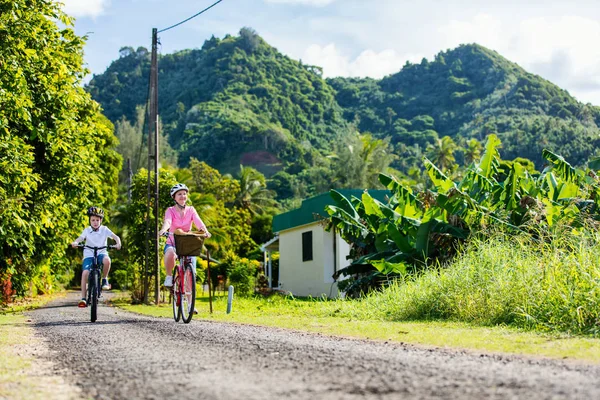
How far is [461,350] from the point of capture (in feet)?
20.5

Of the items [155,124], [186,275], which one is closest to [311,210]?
[155,124]

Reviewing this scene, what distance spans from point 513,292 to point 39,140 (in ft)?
42.6

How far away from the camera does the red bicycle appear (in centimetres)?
1008

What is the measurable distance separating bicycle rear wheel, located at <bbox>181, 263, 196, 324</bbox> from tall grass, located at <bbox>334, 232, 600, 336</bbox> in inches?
132

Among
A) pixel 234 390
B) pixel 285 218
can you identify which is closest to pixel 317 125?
pixel 285 218

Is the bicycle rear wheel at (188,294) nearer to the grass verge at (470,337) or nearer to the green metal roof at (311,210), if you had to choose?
the grass verge at (470,337)

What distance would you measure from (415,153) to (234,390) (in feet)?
295

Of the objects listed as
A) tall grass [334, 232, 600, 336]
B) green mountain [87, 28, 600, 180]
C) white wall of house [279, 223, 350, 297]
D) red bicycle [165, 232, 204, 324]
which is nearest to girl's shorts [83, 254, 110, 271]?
red bicycle [165, 232, 204, 324]

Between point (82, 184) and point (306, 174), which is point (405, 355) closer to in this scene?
point (82, 184)

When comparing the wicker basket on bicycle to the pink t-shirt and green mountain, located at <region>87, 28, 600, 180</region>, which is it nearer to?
the pink t-shirt

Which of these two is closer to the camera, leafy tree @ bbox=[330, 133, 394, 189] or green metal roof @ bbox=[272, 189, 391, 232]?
green metal roof @ bbox=[272, 189, 391, 232]

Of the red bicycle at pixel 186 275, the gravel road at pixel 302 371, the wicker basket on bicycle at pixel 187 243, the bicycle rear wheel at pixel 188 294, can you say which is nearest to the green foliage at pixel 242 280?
the red bicycle at pixel 186 275

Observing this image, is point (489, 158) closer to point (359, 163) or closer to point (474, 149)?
point (359, 163)

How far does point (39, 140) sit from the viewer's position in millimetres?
17672
